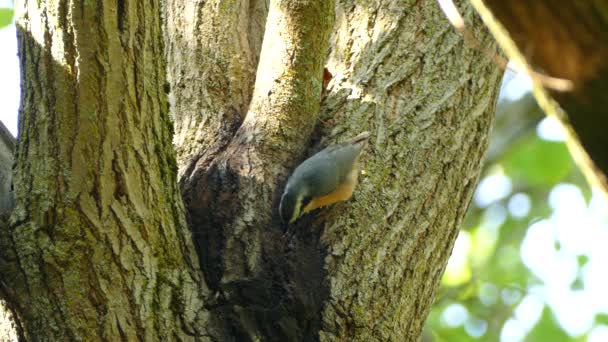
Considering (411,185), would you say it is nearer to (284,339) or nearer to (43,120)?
(284,339)

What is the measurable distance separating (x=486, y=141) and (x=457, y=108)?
0.21 m

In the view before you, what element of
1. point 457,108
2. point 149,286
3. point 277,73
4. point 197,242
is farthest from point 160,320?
point 457,108

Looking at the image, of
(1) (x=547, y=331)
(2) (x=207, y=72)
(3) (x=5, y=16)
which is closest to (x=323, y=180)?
(2) (x=207, y=72)

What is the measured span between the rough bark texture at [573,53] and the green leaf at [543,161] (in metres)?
5.14

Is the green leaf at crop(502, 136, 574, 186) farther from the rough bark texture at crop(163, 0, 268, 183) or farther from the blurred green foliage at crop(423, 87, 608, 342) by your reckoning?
the rough bark texture at crop(163, 0, 268, 183)

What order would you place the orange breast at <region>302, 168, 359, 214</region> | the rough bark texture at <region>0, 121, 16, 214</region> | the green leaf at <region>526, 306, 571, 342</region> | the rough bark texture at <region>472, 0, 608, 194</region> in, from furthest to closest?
the green leaf at <region>526, 306, 571, 342</region> < the orange breast at <region>302, 168, 359, 214</region> < the rough bark texture at <region>0, 121, 16, 214</region> < the rough bark texture at <region>472, 0, 608, 194</region>

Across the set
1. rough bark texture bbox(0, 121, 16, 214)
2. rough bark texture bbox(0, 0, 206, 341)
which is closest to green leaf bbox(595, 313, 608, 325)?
rough bark texture bbox(0, 0, 206, 341)

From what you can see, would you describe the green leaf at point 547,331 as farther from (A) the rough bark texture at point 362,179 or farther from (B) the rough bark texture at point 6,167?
(B) the rough bark texture at point 6,167

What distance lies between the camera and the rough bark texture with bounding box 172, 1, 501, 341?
255cm

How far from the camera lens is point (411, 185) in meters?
2.85

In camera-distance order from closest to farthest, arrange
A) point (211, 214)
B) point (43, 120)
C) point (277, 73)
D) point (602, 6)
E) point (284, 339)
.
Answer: point (602, 6)
point (43, 120)
point (284, 339)
point (211, 214)
point (277, 73)

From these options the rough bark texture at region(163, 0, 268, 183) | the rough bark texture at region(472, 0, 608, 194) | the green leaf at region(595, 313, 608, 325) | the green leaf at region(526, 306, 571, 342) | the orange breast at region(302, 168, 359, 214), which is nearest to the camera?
the rough bark texture at region(472, 0, 608, 194)

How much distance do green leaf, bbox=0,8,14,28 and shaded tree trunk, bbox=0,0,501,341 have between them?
4.20 feet

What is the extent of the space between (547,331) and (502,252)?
2161 mm
